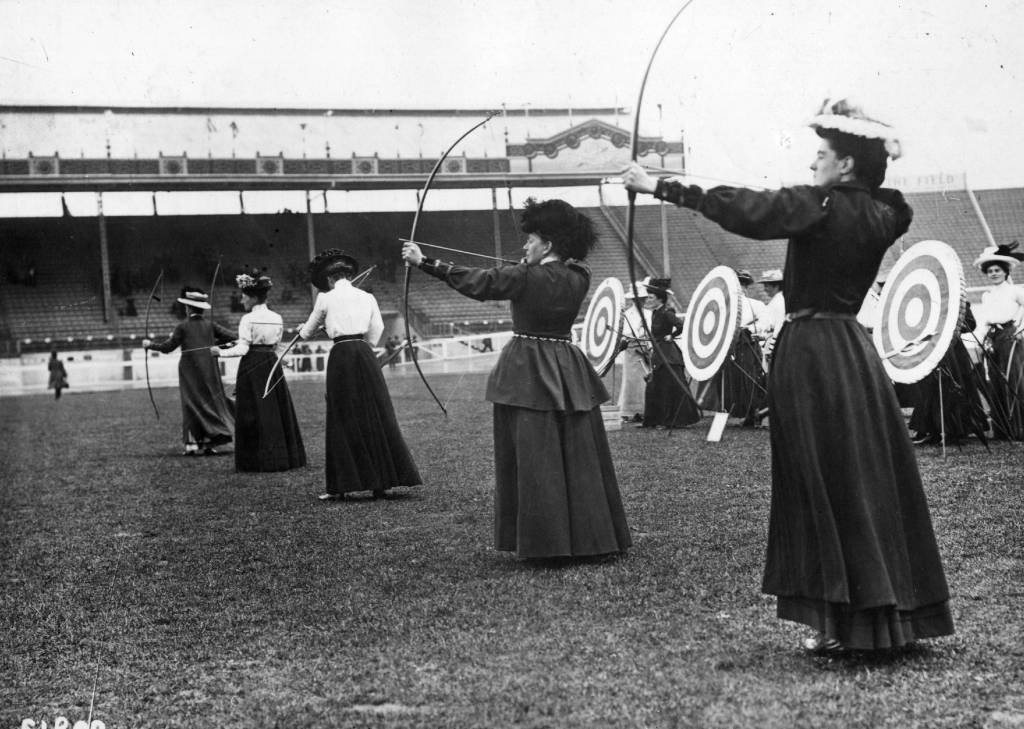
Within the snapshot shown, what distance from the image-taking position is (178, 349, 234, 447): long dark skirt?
11758mm

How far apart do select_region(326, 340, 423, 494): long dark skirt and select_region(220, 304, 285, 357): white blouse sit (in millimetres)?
2315

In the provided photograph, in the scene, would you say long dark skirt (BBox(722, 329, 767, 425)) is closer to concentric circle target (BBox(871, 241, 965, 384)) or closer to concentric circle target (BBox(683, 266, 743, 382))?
concentric circle target (BBox(683, 266, 743, 382))

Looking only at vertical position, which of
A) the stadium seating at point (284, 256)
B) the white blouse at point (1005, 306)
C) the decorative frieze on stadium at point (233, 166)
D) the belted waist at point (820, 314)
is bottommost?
the white blouse at point (1005, 306)

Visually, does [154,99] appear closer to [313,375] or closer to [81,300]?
[81,300]

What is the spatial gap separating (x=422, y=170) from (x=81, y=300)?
431 inches

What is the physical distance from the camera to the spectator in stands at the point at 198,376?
1170 cm

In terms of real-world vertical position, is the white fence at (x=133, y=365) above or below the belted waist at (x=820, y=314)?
below

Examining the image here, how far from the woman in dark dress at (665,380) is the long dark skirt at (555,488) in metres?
6.80

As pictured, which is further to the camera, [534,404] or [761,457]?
[761,457]

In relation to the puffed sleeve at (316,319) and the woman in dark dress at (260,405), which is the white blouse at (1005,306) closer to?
the puffed sleeve at (316,319)

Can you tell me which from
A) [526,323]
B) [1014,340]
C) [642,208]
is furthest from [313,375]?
[526,323]

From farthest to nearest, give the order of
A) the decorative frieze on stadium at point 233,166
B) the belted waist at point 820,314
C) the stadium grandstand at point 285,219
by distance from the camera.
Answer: the decorative frieze on stadium at point 233,166 < the stadium grandstand at point 285,219 < the belted waist at point 820,314

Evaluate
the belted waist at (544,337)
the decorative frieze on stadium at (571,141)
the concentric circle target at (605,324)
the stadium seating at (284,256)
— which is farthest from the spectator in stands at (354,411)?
the decorative frieze on stadium at (571,141)

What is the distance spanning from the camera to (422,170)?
34.5 m
